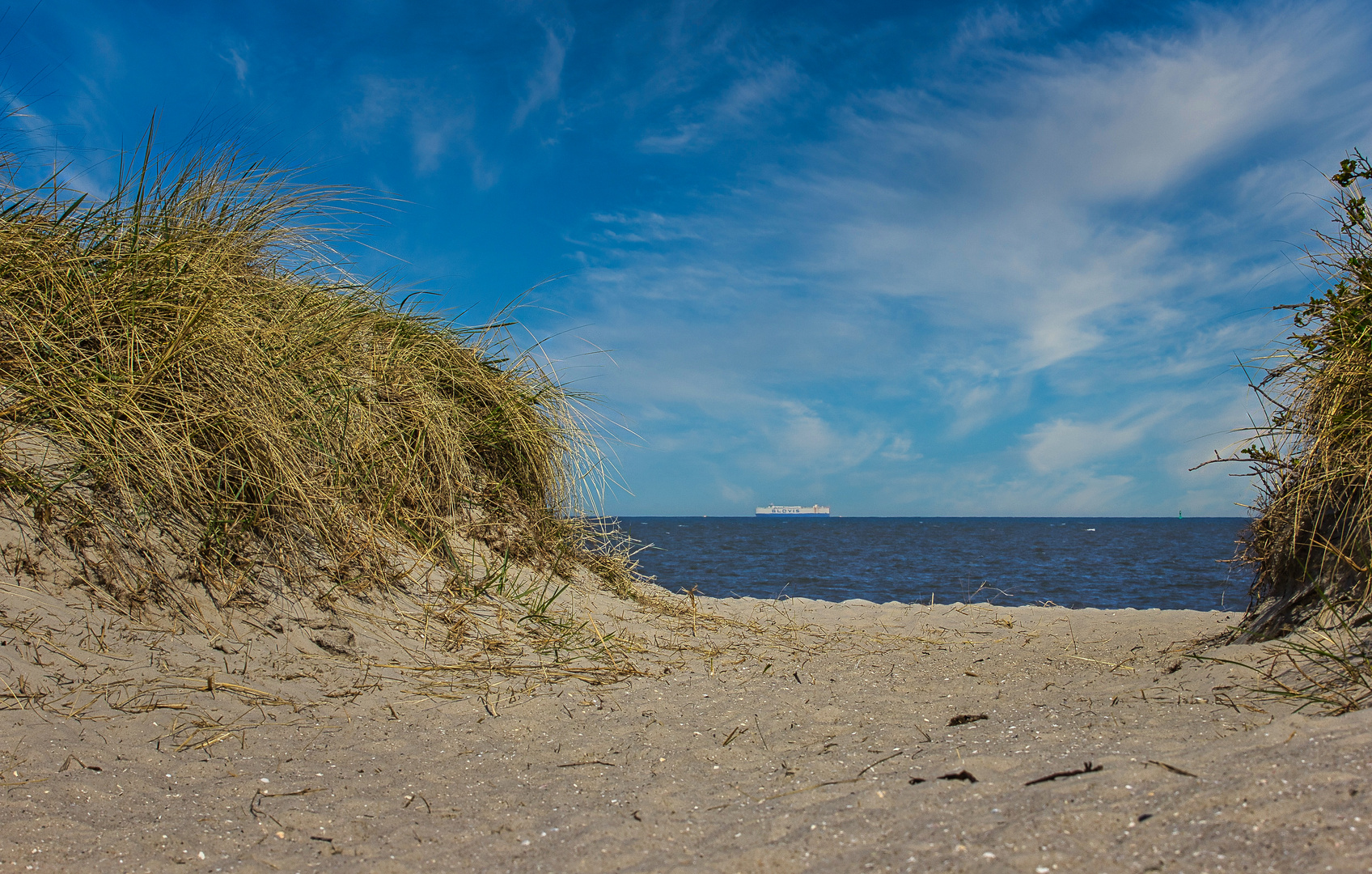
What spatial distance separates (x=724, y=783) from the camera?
252cm

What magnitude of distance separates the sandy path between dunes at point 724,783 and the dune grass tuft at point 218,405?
2.67ft

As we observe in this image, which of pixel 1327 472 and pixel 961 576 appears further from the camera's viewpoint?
pixel 961 576

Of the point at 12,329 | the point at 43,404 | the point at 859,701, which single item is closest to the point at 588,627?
the point at 859,701

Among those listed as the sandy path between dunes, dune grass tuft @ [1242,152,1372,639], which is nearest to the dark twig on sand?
the sandy path between dunes

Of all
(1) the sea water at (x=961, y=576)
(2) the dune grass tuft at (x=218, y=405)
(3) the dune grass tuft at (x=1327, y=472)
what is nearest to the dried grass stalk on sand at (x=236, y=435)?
(2) the dune grass tuft at (x=218, y=405)

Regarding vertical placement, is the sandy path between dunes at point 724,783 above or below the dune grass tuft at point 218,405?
below

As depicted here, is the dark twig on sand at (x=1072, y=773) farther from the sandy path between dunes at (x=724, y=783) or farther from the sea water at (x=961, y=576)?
the sea water at (x=961, y=576)

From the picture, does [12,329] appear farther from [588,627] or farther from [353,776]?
[588,627]

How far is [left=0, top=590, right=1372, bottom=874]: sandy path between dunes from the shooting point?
1778mm

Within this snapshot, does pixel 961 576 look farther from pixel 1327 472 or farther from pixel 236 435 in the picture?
pixel 236 435

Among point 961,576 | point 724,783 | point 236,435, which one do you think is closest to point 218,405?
point 236,435

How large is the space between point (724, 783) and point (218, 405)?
3.18 metres

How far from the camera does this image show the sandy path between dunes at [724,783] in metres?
1.78

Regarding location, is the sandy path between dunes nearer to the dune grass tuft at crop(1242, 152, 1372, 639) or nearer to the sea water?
the dune grass tuft at crop(1242, 152, 1372, 639)
